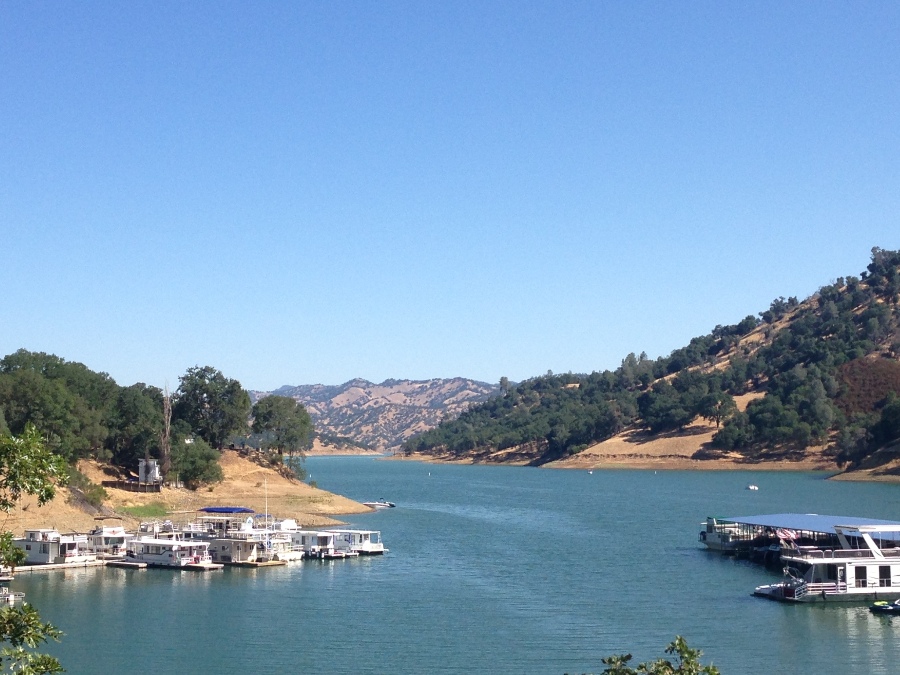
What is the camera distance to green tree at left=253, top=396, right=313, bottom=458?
5246 inches

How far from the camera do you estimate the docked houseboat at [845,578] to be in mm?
58844

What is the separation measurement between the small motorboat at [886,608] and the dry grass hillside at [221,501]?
57.0 metres

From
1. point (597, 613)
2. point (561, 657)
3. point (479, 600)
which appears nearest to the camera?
point (561, 657)

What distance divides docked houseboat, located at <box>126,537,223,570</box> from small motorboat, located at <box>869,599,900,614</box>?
42756mm

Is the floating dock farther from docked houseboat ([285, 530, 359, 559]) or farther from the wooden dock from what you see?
docked houseboat ([285, 530, 359, 559])

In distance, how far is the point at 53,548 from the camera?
71.1m

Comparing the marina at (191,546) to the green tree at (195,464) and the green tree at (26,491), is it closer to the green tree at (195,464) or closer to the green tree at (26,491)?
the green tree at (195,464)

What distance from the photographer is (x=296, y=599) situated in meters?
59.7

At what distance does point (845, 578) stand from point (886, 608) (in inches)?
194

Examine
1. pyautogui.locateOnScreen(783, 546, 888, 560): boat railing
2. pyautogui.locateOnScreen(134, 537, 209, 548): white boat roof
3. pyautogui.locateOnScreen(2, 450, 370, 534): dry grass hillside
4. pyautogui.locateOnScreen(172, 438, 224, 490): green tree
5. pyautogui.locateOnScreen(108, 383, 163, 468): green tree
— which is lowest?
pyautogui.locateOnScreen(783, 546, 888, 560): boat railing

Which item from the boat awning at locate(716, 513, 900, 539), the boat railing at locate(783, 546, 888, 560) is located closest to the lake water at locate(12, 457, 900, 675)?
the boat railing at locate(783, 546, 888, 560)

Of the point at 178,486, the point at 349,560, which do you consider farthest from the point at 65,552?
the point at 178,486

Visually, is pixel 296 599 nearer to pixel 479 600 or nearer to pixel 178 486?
pixel 479 600

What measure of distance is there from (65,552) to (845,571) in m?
51.9
